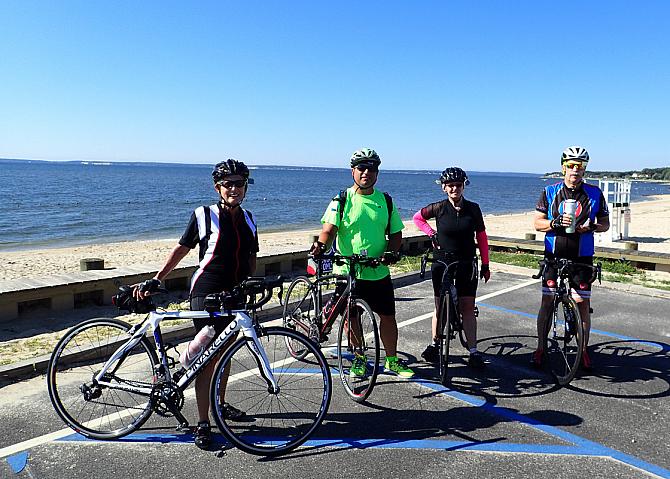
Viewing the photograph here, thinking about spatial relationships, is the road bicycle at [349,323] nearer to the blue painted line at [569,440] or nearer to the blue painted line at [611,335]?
the blue painted line at [569,440]

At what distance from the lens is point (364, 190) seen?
15.8ft

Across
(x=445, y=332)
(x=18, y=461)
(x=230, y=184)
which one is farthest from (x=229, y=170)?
(x=445, y=332)

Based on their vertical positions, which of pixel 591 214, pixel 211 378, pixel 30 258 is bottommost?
pixel 30 258

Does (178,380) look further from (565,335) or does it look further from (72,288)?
(72,288)

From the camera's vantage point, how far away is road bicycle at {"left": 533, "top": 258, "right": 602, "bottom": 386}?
15.9 ft

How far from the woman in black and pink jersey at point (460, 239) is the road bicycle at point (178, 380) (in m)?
1.88

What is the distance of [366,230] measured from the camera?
4805mm

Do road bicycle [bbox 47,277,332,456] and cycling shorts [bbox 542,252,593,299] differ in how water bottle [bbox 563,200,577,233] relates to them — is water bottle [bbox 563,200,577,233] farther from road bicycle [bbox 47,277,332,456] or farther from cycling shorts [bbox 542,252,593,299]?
road bicycle [bbox 47,277,332,456]

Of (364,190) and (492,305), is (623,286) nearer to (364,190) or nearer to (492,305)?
(492,305)

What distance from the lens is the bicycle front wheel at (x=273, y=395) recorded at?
360cm

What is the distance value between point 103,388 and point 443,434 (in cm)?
256

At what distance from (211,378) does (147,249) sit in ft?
60.5

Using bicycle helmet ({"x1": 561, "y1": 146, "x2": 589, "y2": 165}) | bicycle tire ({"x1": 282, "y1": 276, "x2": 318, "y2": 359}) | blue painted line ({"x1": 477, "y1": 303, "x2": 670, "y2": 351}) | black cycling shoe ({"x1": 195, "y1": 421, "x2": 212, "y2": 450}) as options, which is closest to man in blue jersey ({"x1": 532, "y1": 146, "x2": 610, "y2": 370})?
bicycle helmet ({"x1": 561, "y1": 146, "x2": 589, "y2": 165})

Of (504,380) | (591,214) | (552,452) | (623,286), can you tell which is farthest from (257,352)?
(623,286)
